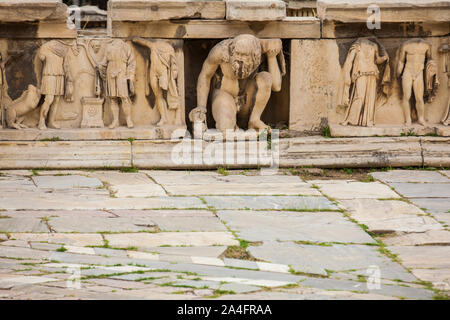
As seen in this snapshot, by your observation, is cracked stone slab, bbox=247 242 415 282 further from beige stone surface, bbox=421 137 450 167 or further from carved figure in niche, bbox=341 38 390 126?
carved figure in niche, bbox=341 38 390 126

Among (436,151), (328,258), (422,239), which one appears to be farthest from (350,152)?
(328,258)

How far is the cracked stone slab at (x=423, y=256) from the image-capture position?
236 inches

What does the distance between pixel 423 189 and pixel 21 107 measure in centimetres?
407

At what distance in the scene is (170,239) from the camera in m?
6.48

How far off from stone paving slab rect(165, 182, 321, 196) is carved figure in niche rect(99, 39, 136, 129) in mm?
1381

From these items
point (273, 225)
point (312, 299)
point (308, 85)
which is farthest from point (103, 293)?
point (308, 85)

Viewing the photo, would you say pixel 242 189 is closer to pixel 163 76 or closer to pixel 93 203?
pixel 93 203

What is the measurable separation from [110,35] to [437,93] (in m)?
3.51

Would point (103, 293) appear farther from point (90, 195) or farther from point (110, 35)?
point (110, 35)

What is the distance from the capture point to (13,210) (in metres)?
7.19

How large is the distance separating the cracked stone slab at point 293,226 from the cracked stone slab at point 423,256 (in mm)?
298

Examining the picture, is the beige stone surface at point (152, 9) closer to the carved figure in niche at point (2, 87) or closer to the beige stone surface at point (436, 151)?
the carved figure in niche at point (2, 87)

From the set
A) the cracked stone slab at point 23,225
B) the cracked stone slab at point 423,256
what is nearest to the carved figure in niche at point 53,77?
the cracked stone slab at point 23,225

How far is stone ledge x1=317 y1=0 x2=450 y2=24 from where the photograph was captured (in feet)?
30.3
